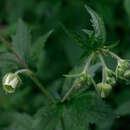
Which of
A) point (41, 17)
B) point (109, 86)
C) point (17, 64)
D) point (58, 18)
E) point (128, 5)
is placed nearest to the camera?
point (109, 86)

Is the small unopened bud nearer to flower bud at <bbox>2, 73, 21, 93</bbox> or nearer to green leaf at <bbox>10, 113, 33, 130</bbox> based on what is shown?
flower bud at <bbox>2, 73, 21, 93</bbox>

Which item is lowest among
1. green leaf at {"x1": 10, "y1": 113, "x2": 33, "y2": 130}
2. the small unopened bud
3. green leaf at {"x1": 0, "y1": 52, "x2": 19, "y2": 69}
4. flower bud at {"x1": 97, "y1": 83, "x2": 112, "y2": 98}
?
green leaf at {"x1": 10, "y1": 113, "x2": 33, "y2": 130}

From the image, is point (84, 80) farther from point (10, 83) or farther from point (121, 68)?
point (10, 83)

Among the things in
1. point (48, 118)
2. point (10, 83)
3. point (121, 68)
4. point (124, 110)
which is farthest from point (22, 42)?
point (124, 110)

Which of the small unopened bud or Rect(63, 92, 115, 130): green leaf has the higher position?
the small unopened bud

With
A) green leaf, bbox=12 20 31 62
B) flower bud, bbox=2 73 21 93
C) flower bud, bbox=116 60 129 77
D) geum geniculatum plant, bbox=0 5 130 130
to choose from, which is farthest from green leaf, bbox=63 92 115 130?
green leaf, bbox=12 20 31 62

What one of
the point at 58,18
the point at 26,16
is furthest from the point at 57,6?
the point at 26,16

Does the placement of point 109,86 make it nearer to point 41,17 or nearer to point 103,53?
point 103,53

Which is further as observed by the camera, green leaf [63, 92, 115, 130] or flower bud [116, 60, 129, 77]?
green leaf [63, 92, 115, 130]
